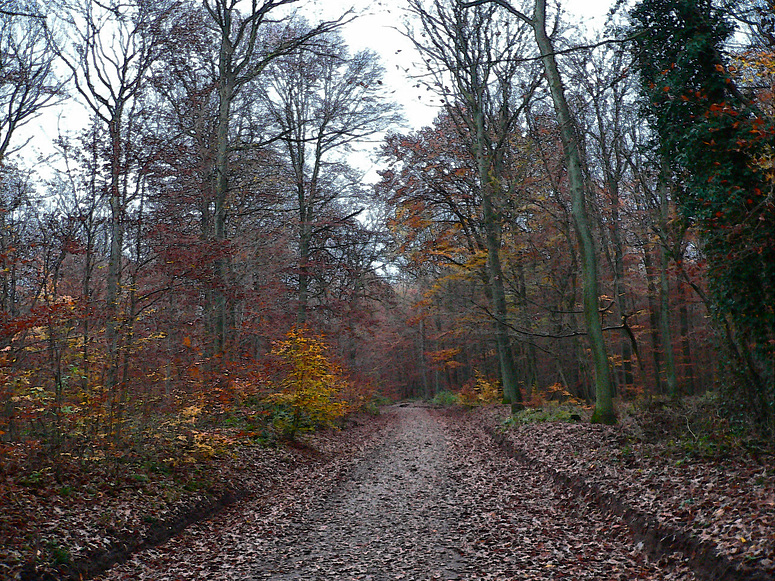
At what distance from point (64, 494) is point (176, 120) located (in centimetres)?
1232

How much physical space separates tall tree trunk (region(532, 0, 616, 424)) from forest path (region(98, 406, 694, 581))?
106 inches

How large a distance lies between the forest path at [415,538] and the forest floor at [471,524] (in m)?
0.02

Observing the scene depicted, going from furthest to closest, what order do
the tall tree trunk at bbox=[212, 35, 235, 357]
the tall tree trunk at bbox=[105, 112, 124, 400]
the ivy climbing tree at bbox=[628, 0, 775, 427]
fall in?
the tall tree trunk at bbox=[212, 35, 235, 357] < the tall tree trunk at bbox=[105, 112, 124, 400] < the ivy climbing tree at bbox=[628, 0, 775, 427]

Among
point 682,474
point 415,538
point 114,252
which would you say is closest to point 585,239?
point 682,474

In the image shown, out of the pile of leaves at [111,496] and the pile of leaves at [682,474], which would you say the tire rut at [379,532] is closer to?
the pile of leaves at [111,496]

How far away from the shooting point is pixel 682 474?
21.4 feet

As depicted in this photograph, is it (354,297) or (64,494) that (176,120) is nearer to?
(354,297)

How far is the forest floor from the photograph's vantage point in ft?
16.5

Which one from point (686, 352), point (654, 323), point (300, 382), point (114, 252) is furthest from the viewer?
point (686, 352)

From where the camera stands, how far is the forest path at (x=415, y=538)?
540 centimetres

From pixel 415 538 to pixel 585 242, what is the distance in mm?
8000

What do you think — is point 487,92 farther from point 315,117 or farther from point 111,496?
point 111,496

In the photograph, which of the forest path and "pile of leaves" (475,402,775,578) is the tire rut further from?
"pile of leaves" (475,402,775,578)

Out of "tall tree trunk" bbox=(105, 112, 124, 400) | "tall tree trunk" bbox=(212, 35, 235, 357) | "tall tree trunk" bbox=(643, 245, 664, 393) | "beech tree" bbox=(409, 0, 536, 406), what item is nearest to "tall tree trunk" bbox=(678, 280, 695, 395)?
"tall tree trunk" bbox=(643, 245, 664, 393)
